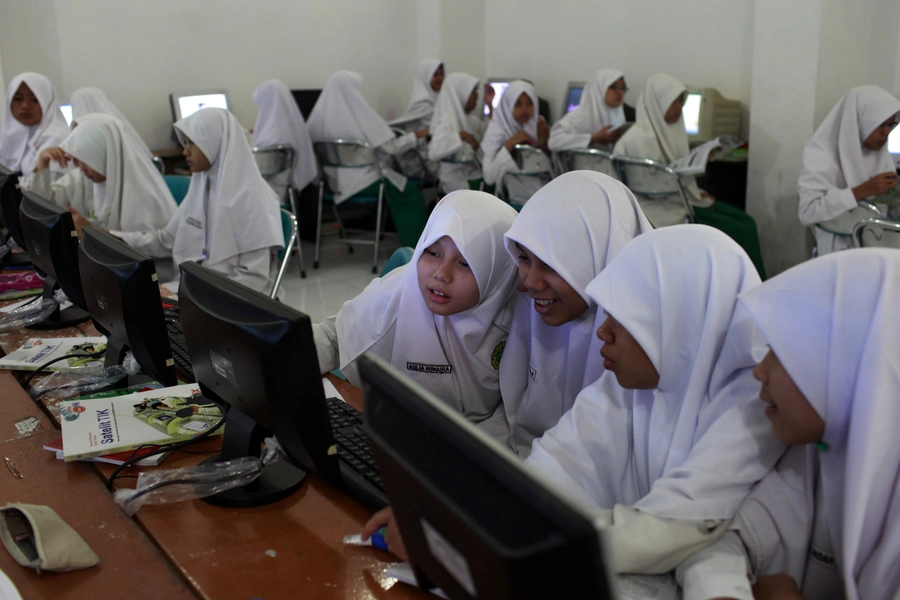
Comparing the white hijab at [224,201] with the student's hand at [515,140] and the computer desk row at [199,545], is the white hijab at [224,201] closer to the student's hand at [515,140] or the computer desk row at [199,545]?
the computer desk row at [199,545]

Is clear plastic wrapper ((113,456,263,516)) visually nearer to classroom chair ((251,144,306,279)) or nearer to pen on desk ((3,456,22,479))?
pen on desk ((3,456,22,479))

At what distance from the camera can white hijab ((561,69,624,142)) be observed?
5.18 meters

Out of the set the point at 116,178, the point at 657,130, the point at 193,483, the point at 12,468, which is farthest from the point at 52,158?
the point at 657,130

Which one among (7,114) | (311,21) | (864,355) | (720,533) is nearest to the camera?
(864,355)

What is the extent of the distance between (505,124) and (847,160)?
7.39 feet

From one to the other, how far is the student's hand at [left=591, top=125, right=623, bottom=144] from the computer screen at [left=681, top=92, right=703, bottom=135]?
1.37ft

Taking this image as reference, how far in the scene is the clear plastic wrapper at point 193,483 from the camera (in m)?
1.30

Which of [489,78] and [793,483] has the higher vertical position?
[489,78]

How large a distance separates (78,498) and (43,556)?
0.23 meters

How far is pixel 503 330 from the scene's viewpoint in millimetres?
1777

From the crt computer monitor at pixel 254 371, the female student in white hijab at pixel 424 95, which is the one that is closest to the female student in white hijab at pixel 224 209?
the crt computer monitor at pixel 254 371

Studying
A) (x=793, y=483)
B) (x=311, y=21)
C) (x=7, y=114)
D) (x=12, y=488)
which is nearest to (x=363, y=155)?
(x=311, y=21)

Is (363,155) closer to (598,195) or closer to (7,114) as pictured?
(7,114)

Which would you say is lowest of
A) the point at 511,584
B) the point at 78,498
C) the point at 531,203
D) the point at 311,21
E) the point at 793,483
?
the point at 78,498
